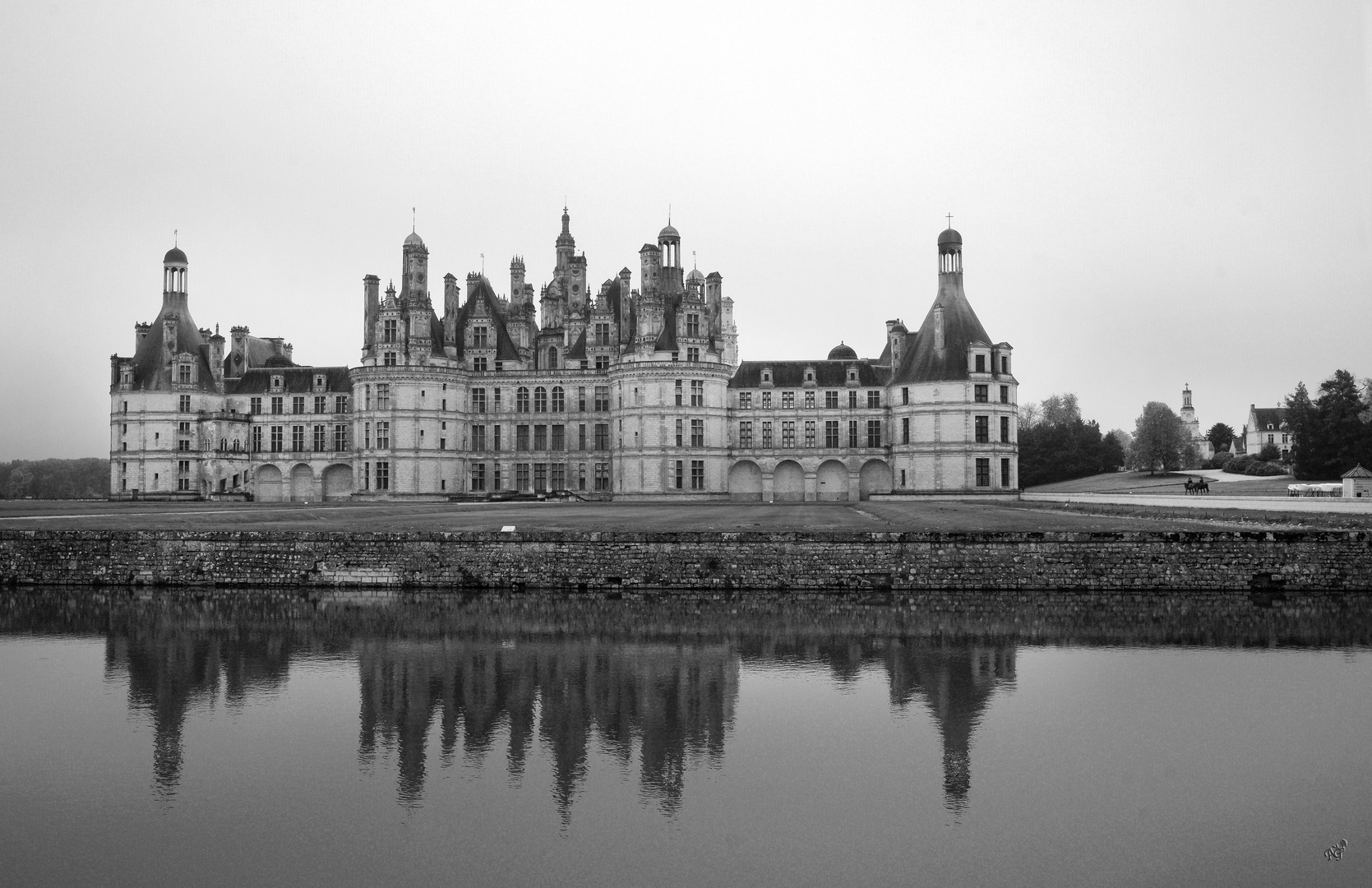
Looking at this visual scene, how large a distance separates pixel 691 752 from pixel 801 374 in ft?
188

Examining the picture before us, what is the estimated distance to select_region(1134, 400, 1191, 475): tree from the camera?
92312 mm

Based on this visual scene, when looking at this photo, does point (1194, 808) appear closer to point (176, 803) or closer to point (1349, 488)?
point (176, 803)

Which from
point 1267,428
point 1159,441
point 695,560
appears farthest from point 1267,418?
point 695,560

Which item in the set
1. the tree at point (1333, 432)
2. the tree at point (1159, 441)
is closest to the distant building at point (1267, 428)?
the tree at point (1159, 441)

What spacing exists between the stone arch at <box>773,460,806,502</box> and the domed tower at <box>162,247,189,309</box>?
134 ft

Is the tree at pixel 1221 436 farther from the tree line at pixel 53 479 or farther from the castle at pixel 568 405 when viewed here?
the tree line at pixel 53 479

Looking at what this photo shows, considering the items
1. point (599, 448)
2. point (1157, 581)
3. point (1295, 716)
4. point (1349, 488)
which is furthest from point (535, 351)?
point (1295, 716)

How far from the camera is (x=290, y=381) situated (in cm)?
Answer: 7494

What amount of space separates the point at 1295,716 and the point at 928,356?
170 feet

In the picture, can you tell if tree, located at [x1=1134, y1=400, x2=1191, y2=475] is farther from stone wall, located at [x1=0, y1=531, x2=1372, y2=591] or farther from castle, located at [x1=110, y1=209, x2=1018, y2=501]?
stone wall, located at [x1=0, y1=531, x2=1372, y2=591]

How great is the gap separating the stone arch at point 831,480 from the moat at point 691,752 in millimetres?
45014

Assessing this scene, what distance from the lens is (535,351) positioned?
235 feet

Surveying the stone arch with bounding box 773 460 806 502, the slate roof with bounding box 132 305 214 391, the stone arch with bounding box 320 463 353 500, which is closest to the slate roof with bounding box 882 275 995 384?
the stone arch with bounding box 773 460 806 502

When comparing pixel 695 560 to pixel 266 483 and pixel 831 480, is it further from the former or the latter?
pixel 266 483
